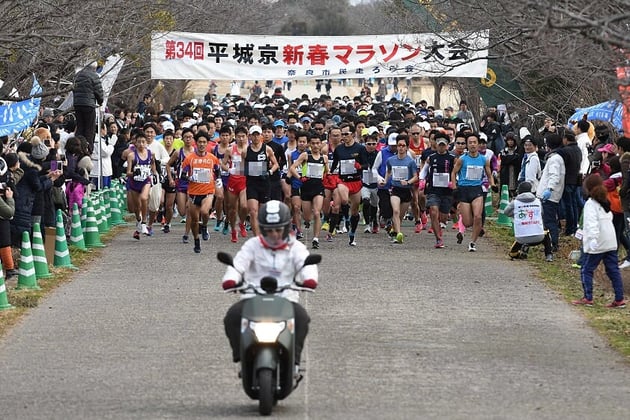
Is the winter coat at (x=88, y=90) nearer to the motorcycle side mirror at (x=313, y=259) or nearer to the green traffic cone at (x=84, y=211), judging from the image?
the green traffic cone at (x=84, y=211)

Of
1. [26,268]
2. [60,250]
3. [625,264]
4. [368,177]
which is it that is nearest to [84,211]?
[60,250]

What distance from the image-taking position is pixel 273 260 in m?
10.4

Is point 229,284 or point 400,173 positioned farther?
point 400,173

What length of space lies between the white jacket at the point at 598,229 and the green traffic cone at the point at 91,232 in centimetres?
886

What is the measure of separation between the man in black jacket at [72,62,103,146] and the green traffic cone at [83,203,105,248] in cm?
243

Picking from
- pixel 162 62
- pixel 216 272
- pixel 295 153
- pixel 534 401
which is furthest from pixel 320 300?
pixel 162 62

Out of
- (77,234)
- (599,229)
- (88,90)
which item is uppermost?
(88,90)

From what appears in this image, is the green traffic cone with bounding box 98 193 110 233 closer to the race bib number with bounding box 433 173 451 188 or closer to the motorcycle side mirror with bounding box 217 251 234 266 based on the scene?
the race bib number with bounding box 433 173 451 188

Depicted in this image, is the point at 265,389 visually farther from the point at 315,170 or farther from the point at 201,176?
the point at 315,170

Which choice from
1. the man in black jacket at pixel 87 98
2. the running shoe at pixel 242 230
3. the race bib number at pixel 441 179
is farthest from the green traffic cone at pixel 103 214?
the race bib number at pixel 441 179

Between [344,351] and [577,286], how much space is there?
5582 millimetres

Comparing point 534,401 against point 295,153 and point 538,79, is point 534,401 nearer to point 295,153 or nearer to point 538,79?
point 295,153

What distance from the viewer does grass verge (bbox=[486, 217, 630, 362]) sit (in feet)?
45.1

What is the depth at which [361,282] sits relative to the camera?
17078mm
